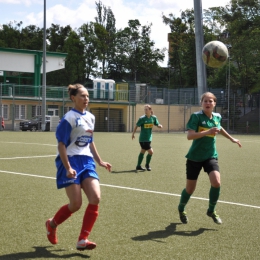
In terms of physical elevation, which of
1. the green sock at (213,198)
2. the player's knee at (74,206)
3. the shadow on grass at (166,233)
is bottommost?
the shadow on grass at (166,233)

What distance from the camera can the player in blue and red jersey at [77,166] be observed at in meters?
5.10

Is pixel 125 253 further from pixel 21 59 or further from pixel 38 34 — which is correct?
pixel 38 34

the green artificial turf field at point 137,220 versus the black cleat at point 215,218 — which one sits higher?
the black cleat at point 215,218

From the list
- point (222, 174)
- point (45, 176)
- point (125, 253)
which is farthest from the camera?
point (222, 174)

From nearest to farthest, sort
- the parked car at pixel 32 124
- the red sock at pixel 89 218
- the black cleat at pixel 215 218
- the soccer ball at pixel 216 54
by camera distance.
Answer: the red sock at pixel 89 218 < the black cleat at pixel 215 218 < the soccer ball at pixel 216 54 < the parked car at pixel 32 124

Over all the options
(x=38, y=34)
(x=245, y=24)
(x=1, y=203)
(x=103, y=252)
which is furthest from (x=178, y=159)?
(x=38, y=34)

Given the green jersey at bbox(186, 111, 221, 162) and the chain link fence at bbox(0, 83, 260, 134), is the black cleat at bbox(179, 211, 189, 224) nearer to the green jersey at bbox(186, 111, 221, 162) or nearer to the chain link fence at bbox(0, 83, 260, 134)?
the green jersey at bbox(186, 111, 221, 162)

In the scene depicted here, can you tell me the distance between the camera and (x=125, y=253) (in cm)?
505

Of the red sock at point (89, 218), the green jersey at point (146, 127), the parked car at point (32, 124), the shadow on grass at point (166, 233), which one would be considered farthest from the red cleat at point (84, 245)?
the parked car at point (32, 124)

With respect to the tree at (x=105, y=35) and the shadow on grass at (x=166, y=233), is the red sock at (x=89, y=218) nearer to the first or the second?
the shadow on grass at (x=166, y=233)

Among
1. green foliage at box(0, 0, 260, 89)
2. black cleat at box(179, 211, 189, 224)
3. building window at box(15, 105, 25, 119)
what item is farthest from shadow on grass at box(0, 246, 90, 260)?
green foliage at box(0, 0, 260, 89)

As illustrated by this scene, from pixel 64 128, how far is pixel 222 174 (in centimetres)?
753

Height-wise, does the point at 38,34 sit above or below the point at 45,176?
above

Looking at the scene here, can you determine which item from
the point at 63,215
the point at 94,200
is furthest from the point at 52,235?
the point at 94,200
